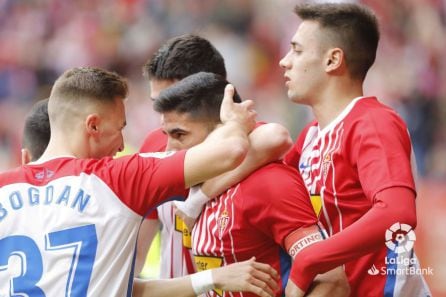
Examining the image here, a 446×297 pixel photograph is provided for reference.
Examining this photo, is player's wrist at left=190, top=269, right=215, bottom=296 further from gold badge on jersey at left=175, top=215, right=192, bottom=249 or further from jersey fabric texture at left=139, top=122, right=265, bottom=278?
jersey fabric texture at left=139, top=122, right=265, bottom=278

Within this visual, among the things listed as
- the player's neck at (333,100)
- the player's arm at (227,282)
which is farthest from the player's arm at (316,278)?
the player's neck at (333,100)

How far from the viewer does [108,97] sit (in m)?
4.18

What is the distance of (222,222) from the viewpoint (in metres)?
4.10

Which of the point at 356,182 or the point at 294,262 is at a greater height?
the point at 356,182

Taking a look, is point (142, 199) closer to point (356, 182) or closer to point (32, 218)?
point (32, 218)

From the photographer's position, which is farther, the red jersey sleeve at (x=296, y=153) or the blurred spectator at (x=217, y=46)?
the blurred spectator at (x=217, y=46)

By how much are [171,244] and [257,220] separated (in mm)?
1258

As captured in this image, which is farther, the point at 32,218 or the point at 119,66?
the point at 119,66

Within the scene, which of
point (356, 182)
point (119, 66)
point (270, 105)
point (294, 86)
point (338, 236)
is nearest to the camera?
point (338, 236)

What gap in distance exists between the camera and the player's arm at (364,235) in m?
3.70

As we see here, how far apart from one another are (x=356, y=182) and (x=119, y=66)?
9.23 meters

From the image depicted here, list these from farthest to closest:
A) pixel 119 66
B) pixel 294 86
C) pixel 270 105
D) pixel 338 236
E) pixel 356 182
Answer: pixel 119 66 → pixel 270 105 → pixel 294 86 → pixel 356 182 → pixel 338 236

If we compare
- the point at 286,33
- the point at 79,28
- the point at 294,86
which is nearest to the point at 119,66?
the point at 79,28

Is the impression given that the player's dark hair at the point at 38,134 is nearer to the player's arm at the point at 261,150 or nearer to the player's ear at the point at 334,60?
the player's arm at the point at 261,150
